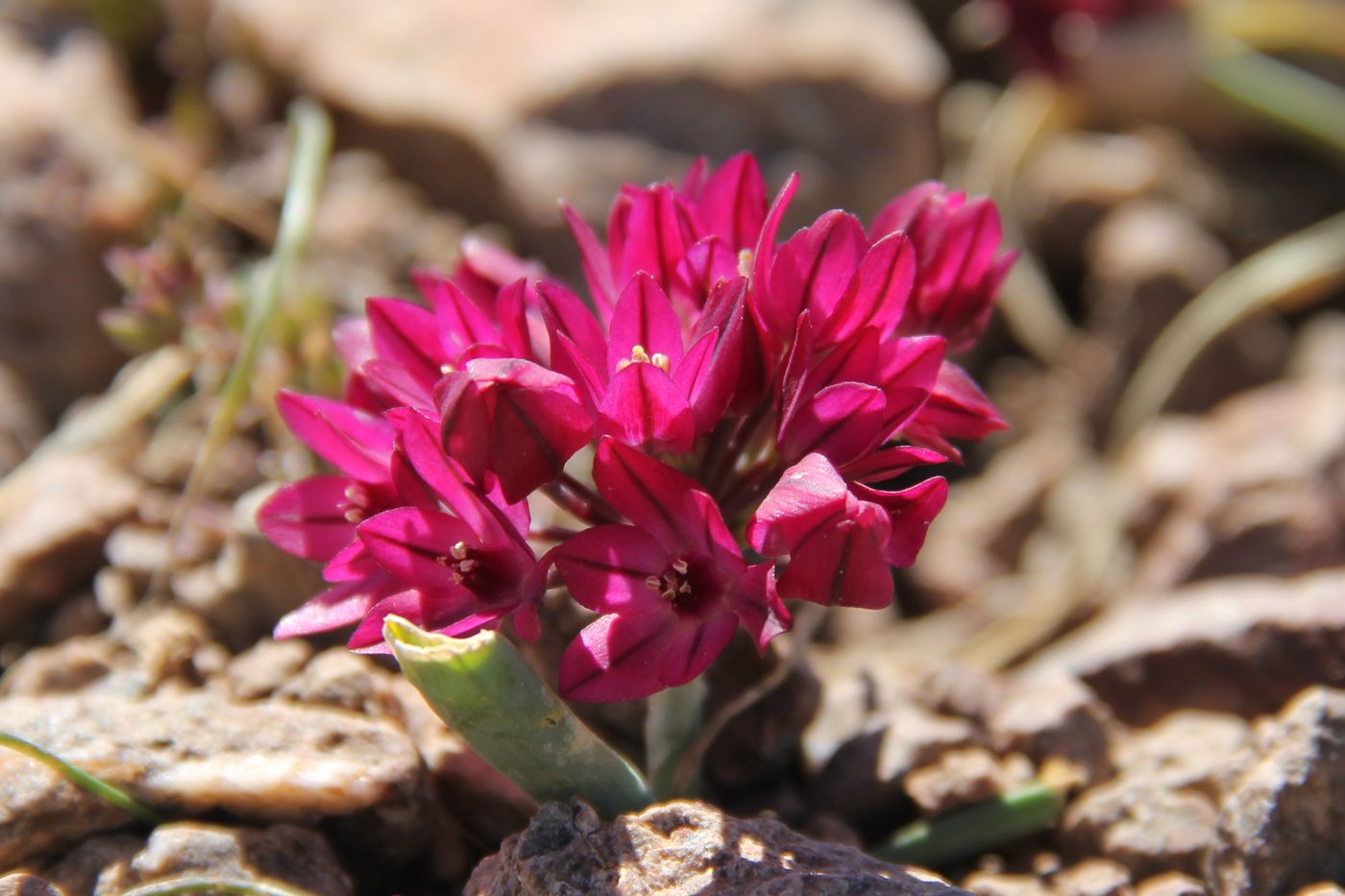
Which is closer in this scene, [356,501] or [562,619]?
[356,501]

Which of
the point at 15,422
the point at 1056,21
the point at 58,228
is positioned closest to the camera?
the point at 15,422

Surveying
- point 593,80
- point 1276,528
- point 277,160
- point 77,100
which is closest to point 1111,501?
point 1276,528

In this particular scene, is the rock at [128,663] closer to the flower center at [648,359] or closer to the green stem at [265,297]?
the green stem at [265,297]

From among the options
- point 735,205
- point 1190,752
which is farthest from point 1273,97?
point 735,205

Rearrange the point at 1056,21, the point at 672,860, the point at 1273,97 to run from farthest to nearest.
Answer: the point at 1056,21 < the point at 1273,97 < the point at 672,860

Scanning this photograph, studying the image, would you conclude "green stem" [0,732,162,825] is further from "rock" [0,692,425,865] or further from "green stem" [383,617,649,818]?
"green stem" [383,617,649,818]

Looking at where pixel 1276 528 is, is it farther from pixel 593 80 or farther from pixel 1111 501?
pixel 593 80

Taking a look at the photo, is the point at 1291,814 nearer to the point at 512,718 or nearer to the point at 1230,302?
the point at 512,718
